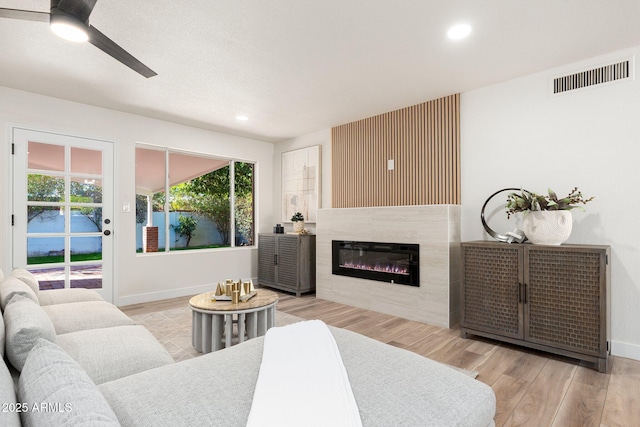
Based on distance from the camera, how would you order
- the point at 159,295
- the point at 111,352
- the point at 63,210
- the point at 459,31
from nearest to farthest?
the point at 111,352 < the point at 459,31 < the point at 63,210 < the point at 159,295

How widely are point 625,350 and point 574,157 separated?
5.36 feet

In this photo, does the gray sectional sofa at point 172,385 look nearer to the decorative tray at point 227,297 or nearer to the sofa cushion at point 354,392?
the sofa cushion at point 354,392

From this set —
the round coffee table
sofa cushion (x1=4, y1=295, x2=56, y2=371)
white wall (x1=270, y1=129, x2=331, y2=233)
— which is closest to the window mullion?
white wall (x1=270, y1=129, x2=331, y2=233)

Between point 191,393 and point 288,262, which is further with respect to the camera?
point 288,262

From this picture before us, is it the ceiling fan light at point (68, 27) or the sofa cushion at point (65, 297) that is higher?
the ceiling fan light at point (68, 27)

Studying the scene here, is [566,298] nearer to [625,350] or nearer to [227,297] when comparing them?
[625,350]

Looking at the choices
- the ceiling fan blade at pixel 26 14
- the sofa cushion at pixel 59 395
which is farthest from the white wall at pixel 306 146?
the sofa cushion at pixel 59 395

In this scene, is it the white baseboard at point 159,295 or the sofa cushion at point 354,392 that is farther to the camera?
the white baseboard at point 159,295

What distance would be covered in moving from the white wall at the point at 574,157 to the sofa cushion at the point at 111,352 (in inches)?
124

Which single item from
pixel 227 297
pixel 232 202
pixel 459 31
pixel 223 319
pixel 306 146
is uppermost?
pixel 459 31

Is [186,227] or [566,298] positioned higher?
[186,227]

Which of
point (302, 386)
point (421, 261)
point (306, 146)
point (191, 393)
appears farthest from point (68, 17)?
point (306, 146)

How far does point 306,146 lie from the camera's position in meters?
5.37

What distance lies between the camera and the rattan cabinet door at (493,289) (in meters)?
2.81
